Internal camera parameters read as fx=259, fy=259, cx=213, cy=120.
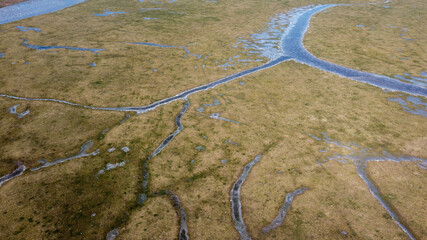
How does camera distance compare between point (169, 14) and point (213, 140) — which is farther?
point (169, 14)

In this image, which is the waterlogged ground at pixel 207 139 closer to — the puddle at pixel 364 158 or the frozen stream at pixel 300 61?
the puddle at pixel 364 158

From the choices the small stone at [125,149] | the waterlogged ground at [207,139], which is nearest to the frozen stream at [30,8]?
the waterlogged ground at [207,139]

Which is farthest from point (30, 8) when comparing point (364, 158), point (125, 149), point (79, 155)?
point (364, 158)

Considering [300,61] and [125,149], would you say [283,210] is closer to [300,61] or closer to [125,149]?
[125,149]

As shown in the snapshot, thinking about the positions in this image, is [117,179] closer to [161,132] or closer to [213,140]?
[161,132]

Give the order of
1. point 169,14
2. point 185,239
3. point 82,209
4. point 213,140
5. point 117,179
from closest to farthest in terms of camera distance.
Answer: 1. point 185,239
2. point 82,209
3. point 117,179
4. point 213,140
5. point 169,14

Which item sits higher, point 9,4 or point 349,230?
point 9,4

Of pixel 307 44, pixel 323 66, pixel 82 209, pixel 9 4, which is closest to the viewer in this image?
pixel 82 209

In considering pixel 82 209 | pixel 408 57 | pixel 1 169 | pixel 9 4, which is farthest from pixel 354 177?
pixel 9 4

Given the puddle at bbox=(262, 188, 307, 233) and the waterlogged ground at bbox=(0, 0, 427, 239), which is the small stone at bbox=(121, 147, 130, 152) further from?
the puddle at bbox=(262, 188, 307, 233)
